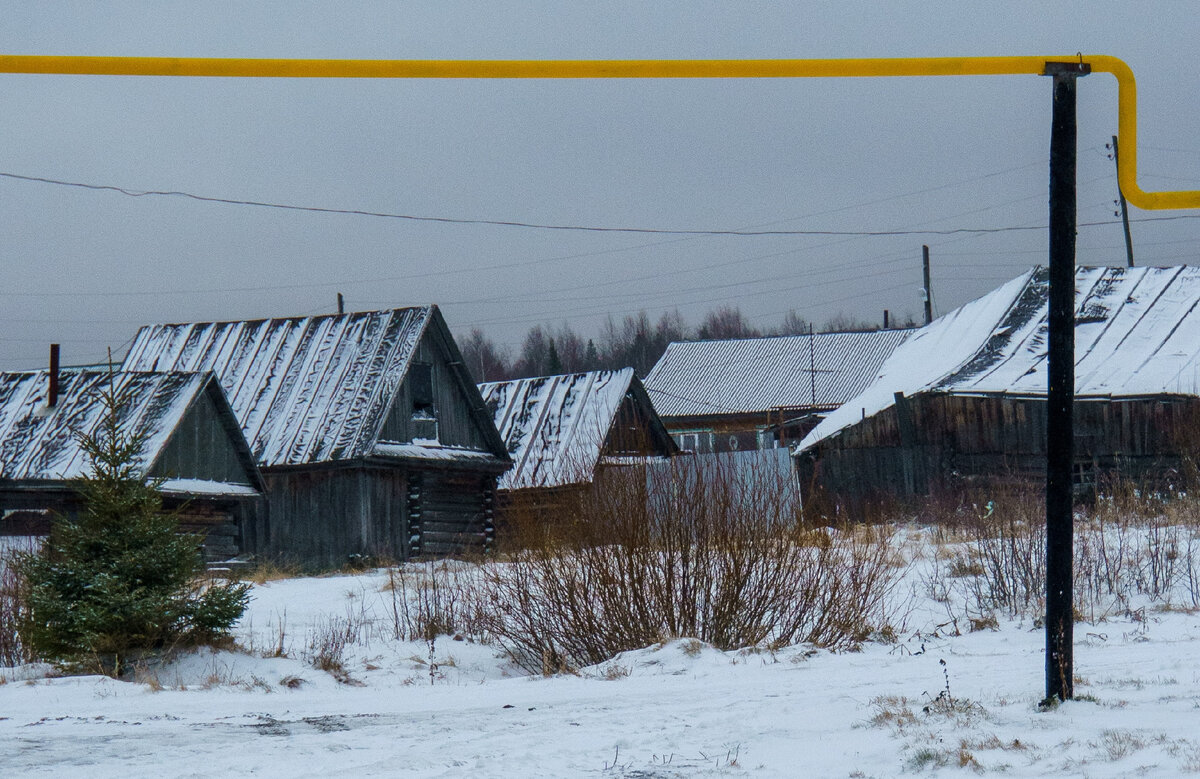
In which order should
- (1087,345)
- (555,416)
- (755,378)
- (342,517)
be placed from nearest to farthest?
(342,517) → (1087,345) → (555,416) → (755,378)

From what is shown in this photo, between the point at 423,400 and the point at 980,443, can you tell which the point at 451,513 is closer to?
the point at 423,400

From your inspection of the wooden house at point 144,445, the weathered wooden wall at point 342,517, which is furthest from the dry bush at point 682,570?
the weathered wooden wall at point 342,517

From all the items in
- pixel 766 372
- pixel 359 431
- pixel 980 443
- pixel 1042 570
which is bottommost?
pixel 1042 570

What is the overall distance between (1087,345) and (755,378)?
114 ft

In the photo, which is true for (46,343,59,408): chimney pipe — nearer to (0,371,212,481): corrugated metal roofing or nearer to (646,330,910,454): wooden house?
(0,371,212,481): corrugated metal roofing

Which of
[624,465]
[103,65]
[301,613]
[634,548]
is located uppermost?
[103,65]

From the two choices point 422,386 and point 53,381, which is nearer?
point 53,381

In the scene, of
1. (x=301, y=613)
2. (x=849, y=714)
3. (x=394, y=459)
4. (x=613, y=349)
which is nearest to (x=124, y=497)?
(x=301, y=613)

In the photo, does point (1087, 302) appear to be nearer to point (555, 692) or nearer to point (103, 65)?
point (555, 692)

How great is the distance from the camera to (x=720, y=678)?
1046 cm

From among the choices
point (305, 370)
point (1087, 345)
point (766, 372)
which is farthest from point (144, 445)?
point (766, 372)

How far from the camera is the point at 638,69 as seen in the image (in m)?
7.12

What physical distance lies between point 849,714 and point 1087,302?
25.4m

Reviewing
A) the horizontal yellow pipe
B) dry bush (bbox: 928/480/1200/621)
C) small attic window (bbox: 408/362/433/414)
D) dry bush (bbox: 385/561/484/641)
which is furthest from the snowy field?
small attic window (bbox: 408/362/433/414)
